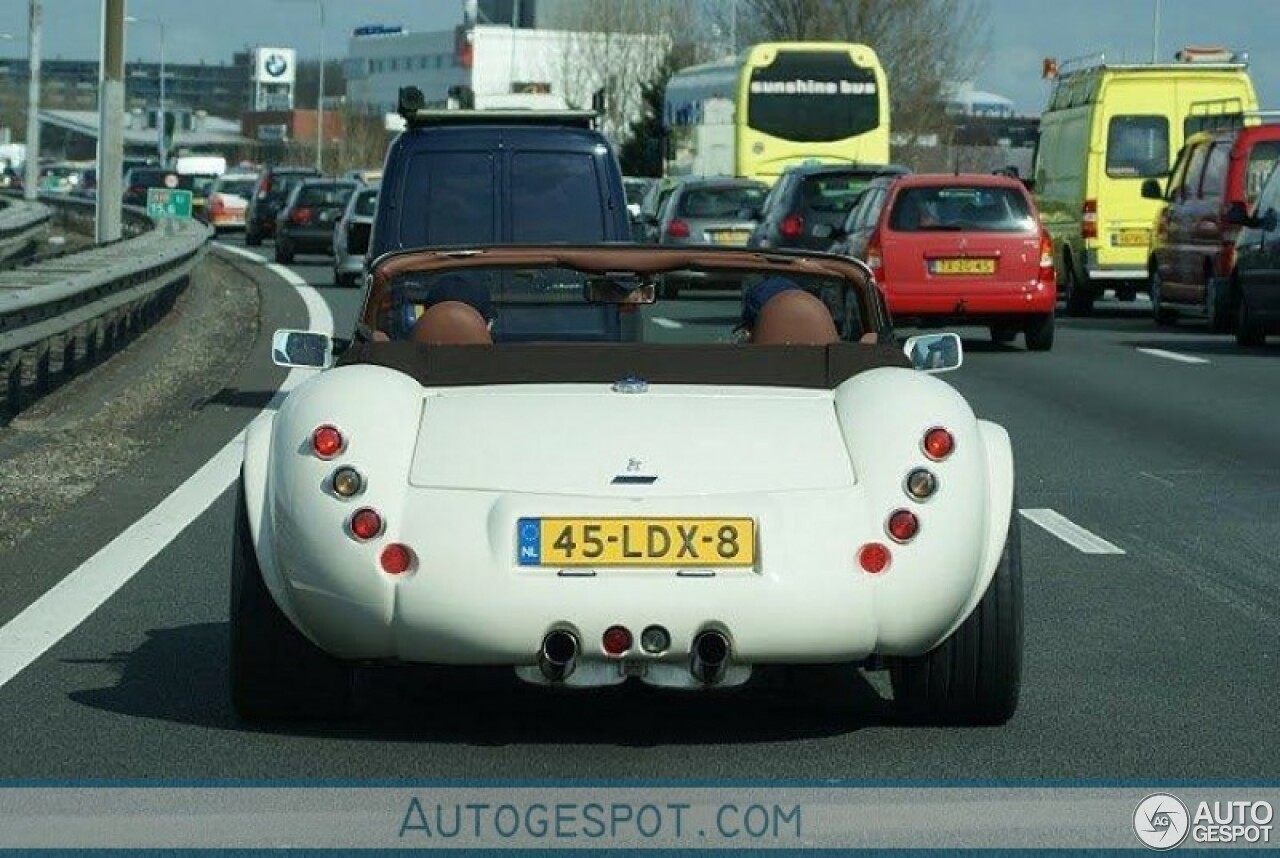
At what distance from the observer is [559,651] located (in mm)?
6754

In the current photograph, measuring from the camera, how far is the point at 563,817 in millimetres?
6230

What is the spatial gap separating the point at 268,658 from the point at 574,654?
34.2 inches

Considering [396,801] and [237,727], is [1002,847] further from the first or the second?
[237,727]

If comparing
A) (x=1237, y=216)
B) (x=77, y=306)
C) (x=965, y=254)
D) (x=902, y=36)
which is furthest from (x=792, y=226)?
(x=902, y=36)

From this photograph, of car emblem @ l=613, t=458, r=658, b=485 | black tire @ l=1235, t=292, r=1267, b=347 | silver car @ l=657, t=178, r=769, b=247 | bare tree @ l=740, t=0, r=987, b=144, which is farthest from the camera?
bare tree @ l=740, t=0, r=987, b=144

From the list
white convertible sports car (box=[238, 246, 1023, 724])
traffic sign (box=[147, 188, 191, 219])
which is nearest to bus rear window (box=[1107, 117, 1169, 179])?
traffic sign (box=[147, 188, 191, 219])

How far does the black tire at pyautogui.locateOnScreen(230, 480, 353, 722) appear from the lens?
7203 millimetres

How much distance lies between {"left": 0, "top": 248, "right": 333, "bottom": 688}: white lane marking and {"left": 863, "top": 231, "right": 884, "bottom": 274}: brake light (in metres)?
12.0

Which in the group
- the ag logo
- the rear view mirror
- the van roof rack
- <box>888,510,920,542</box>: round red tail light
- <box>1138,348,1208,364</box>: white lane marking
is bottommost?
<box>1138,348,1208,364</box>: white lane marking

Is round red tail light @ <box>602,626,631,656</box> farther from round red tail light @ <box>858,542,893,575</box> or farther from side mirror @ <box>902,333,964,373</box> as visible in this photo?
side mirror @ <box>902,333,964,373</box>

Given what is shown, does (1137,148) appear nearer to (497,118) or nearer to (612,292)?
(497,118)

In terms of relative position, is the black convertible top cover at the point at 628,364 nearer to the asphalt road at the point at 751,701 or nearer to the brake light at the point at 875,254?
the asphalt road at the point at 751,701

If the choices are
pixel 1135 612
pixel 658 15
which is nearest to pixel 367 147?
pixel 658 15

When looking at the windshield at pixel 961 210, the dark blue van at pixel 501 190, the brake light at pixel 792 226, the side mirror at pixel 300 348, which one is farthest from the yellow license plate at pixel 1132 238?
the side mirror at pixel 300 348
